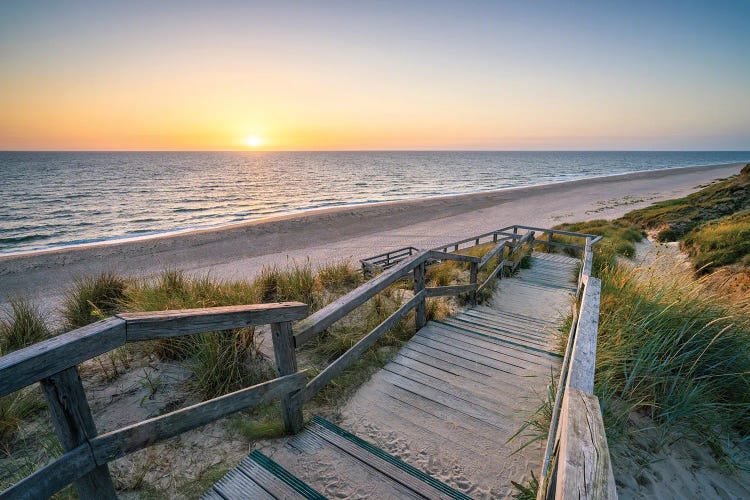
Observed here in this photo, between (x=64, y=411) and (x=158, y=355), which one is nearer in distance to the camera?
(x=64, y=411)

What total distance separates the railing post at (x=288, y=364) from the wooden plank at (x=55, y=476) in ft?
3.69

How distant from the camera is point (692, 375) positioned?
10.8 ft

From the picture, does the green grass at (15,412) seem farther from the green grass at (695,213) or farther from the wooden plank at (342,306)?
the green grass at (695,213)

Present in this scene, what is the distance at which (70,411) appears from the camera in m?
1.65

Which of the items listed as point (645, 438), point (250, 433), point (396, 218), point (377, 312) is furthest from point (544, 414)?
point (396, 218)

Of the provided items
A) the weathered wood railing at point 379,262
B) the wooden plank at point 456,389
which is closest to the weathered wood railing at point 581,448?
the wooden plank at point 456,389

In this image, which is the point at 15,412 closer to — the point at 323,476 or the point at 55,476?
the point at 55,476

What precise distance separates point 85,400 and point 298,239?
840 inches

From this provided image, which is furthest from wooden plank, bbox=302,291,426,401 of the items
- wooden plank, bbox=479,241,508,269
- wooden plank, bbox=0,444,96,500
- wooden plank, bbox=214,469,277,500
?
wooden plank, bbox=479,241,508,269

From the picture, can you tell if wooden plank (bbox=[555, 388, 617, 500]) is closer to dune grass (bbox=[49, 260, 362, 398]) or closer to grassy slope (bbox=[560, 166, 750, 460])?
grassy slope (bbox=[560, 166, 750, 460])

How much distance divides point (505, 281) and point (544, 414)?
682cm

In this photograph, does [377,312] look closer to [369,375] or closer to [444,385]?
[369,375]

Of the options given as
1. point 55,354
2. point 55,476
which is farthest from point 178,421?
point 55,354

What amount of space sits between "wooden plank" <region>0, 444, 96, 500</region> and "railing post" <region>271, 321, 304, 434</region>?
113 centimetres
